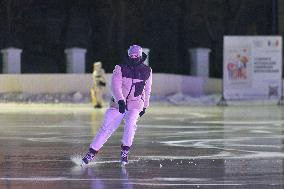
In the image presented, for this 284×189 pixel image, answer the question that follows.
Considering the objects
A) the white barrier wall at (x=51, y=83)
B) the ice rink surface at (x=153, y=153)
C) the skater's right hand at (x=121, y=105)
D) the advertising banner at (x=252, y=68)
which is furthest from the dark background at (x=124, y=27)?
the skater's right hand at (x=121, y=105)

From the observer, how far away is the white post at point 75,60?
133 ft

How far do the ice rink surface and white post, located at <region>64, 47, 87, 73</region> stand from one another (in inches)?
461

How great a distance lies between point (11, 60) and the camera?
1590 inches

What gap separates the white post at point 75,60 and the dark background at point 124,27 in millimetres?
5780

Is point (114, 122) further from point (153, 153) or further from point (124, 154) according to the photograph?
point (153, 153)

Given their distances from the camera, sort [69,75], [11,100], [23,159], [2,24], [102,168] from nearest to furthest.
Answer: [102,168] → [23,159] → [11,100] → [69,75] → [2,24]

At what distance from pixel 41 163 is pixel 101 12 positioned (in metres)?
37.3

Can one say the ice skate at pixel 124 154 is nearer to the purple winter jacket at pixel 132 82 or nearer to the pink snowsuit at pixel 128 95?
the pink snowsuit at pixel 128 95

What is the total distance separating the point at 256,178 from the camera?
12.5 meters

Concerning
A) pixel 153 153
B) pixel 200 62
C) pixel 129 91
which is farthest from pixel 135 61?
pixel 200 62

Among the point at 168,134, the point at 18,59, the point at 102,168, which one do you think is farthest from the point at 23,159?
the point at 18,59

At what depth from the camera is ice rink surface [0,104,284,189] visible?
39.9 feet

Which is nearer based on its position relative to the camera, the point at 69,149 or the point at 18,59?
the point at 69,149

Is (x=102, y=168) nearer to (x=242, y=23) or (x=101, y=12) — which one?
(x=101, y=12)
